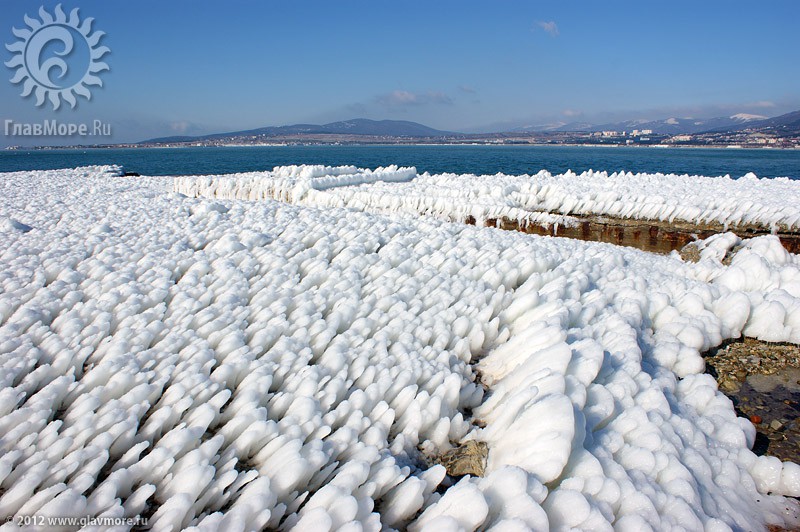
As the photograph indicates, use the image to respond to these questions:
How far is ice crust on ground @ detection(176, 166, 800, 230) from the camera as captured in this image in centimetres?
1337

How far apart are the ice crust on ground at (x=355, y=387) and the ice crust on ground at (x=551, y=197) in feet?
25.0

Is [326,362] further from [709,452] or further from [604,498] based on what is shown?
[709,452]

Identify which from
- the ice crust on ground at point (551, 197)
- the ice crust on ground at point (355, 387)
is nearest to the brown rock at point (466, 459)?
the ice crust on ground at point (355, 387)

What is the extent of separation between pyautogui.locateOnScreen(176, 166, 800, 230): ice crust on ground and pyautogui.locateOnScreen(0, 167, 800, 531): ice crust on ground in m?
7.61

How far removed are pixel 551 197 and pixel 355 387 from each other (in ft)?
45.4

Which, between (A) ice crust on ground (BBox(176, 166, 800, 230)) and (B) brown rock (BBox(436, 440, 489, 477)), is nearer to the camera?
(B) brown rock (BBox(436, 440, 489, 477))

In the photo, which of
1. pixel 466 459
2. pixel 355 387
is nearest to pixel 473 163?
pixel 355 387

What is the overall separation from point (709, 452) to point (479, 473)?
1.84m

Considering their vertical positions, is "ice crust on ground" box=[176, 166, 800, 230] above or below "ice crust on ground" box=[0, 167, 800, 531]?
above

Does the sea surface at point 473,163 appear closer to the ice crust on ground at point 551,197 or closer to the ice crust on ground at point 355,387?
the ice crust on ground at point 551,197

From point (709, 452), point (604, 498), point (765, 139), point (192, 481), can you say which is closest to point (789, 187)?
point (709, 452)

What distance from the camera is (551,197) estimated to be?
53.5 ft

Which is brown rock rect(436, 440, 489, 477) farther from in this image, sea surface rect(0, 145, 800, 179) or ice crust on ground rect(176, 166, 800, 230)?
sea surface rect(0, 145, 800, 179)

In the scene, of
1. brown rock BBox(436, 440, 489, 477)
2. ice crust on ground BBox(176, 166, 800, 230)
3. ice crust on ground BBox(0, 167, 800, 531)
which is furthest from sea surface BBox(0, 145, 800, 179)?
brown rock BBox(436, 440, 489, 477)
